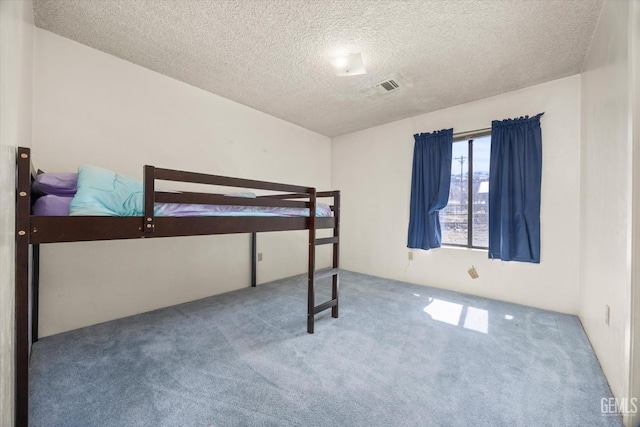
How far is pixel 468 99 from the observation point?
278 centimetres

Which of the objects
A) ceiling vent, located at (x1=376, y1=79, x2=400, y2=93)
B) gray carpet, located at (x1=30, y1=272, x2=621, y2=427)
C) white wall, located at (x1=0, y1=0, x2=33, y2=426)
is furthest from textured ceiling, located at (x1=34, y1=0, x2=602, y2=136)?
gray carpet, located at (x1=30, y1=272, x2=621, y2=427)

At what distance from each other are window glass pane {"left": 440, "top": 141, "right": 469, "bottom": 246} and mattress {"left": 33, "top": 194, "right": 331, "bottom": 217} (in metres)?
1.80

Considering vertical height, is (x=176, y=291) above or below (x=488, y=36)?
below

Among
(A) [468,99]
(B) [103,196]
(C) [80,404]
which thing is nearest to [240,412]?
(C) [80,404]

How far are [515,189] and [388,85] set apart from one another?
5.45ft

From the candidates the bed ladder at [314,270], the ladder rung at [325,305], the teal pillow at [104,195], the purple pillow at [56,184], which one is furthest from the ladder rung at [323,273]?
the purple pillow at [56,184]

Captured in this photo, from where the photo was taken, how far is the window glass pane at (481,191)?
2.81 metres

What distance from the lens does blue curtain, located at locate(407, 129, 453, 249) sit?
9.74 feet

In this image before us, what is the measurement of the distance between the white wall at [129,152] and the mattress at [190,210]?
3.20 feet

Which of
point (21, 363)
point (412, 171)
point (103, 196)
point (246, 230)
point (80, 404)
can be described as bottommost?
point (80, 404)

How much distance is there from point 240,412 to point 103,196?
1.19 meters

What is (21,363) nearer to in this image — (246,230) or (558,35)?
(246,230)

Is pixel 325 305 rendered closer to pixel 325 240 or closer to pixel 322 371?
pixel 325 240

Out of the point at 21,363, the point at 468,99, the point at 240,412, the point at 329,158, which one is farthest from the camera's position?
the point at 329,158
